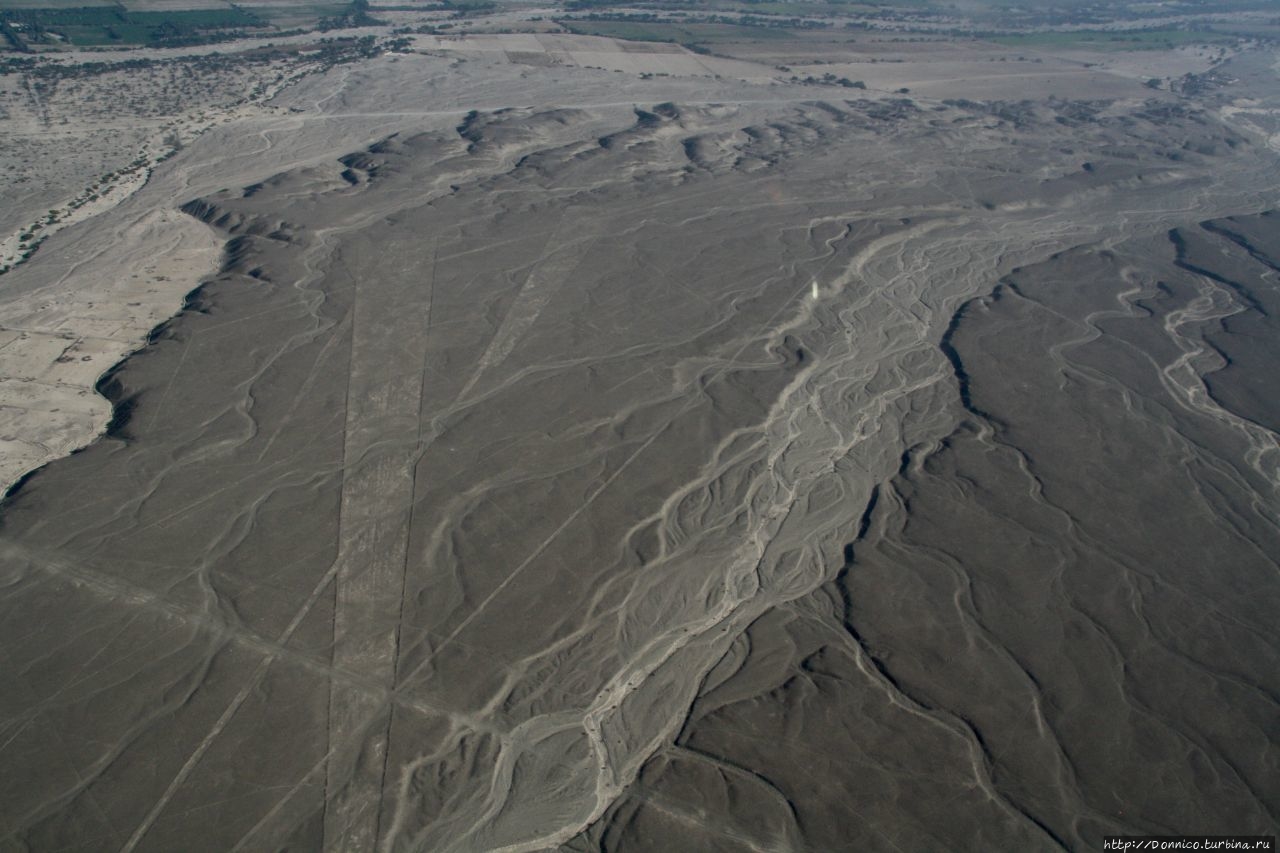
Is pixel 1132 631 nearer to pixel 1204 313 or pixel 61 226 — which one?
pixel 1204 313

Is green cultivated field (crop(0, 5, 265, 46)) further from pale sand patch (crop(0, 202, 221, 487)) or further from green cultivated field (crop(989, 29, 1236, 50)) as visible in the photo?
green cultivated field (crop(989, 29, 1236, 50))

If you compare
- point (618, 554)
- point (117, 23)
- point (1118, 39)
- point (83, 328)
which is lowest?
point (1118, 39)

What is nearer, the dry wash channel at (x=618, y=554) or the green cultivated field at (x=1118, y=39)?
the dry wash channel at (x=618, y=554)

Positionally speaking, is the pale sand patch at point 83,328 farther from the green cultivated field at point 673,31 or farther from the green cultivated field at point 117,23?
the green cultivated field at point 673,31

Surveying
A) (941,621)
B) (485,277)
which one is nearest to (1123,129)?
(485,277)

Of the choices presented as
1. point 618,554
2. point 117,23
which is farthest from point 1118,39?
point 618,554

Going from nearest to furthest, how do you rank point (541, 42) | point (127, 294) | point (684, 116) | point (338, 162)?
point (127, 294)
point (338, 162)
point (684, 116)
point (541, 42)

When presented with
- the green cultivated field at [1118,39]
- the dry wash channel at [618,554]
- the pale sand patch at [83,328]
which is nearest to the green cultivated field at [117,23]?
the pale sand patch at [83,328]

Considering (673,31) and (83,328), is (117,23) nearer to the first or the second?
(673,31)

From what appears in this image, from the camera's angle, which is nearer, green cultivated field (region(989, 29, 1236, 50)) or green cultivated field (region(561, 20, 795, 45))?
green cultivated field (region(561, 20, 795, 45))

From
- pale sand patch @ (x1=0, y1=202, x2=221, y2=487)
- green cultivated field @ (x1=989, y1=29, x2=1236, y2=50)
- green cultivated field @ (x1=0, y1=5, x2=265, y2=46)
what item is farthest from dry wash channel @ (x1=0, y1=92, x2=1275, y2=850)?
green cultivated field @ (x1=989, y1=29, x2=1236, y2=50)

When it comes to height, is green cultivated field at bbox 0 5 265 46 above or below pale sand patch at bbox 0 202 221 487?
above
